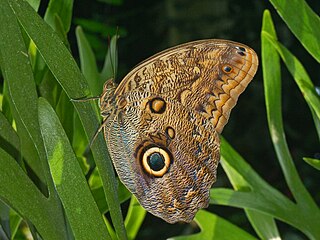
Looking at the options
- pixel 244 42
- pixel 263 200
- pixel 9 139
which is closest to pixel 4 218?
pixel 9 139

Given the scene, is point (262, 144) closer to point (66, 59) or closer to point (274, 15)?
point (274, 15)

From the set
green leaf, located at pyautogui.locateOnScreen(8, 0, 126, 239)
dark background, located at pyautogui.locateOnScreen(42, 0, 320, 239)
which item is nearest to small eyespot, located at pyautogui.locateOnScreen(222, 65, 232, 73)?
green leaf, located at pyautogui.locateOnScreen(8, 0, 126, 239)

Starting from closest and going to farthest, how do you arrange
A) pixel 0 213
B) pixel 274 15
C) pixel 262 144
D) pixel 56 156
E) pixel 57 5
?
Result: pixel 56 156 → pixel 0 213 → pixel 57 5 → pixel 274 15 → pixel 262 144

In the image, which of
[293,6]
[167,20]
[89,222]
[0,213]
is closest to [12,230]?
[0,213]

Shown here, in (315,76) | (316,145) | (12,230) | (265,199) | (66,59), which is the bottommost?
(316,145)

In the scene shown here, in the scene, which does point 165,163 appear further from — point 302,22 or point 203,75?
point 302,22

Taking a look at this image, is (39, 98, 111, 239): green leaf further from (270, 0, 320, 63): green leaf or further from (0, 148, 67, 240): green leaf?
(270, 0, 320, 63): green leaf

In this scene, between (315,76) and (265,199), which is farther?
(315,76)

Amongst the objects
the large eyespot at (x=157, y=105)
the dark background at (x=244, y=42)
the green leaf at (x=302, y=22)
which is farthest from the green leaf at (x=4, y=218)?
the dark background at (x=244, y=42)

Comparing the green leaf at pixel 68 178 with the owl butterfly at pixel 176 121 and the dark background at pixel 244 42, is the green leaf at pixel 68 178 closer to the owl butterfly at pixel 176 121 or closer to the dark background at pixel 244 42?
the owl butterfly at pixel 176 121
